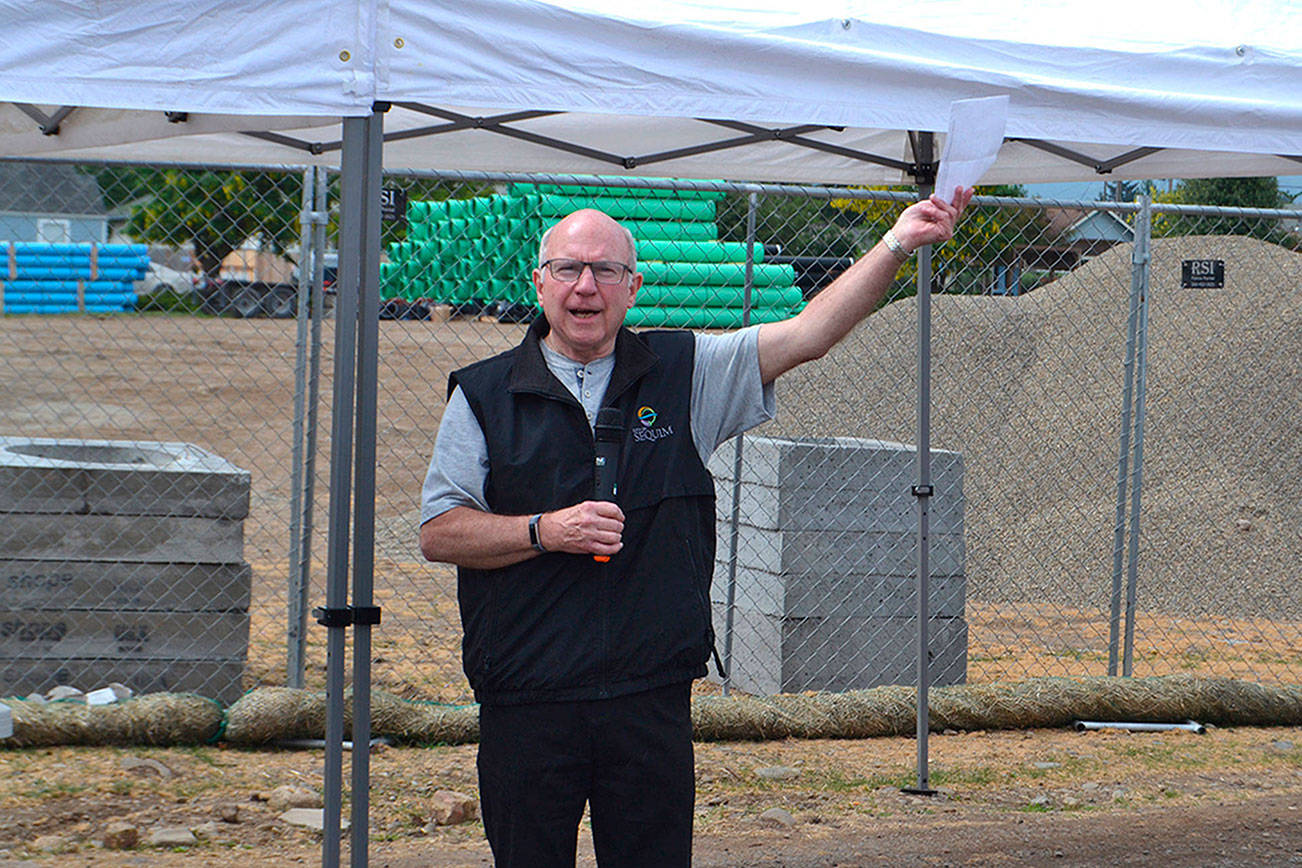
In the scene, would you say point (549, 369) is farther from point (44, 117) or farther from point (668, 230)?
point (668, 230)

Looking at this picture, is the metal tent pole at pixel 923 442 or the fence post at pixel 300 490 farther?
the fence post at pixel 300 490

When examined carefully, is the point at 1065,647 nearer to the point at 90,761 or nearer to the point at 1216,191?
the point at 90,761

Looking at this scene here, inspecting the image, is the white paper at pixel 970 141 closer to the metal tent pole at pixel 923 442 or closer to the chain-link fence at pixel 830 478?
the metal tent pole at pixel 923 442

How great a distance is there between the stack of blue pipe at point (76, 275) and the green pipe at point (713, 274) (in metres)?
13.3

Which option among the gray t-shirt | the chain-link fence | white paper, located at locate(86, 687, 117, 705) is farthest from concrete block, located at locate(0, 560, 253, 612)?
the gray t-shirt

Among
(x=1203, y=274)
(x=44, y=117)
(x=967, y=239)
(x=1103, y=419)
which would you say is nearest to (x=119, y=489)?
(x=44, y=117)

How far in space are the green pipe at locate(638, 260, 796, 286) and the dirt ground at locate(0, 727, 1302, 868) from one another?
9.83 m

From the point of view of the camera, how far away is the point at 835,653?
700 centimetres

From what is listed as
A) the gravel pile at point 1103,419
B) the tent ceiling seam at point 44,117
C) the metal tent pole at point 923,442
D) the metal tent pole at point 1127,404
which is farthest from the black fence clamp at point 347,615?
the gravel pile at point 1103,419

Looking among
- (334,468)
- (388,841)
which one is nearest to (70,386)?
(388,841)

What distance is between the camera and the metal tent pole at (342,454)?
3.10m

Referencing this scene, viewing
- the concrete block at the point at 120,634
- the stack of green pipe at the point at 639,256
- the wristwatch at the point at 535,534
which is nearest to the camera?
the wristwatch at the point at 535,534

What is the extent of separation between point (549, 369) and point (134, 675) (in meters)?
4.13

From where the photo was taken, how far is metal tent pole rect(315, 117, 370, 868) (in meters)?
3.10
